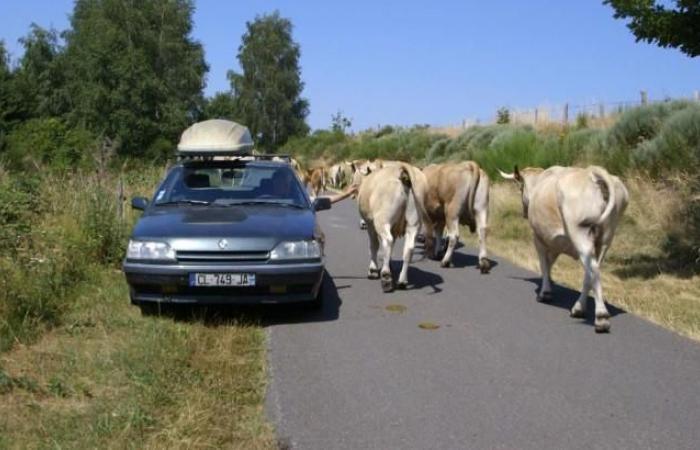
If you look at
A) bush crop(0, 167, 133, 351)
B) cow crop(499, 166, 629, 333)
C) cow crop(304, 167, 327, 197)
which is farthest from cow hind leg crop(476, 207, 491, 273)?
cow crop(304, 167, 327, 197)

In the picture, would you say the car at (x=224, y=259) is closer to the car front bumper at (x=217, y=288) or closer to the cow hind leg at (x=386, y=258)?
the car front bumper at (x=217, y=288)

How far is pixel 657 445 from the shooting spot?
481cm

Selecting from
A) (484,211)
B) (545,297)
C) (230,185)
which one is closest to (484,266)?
(484,211)

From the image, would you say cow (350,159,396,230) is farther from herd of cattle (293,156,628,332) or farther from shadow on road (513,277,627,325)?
shadow on road (513,277,627,325)

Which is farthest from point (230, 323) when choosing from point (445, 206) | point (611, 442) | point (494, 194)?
point (494, 194)

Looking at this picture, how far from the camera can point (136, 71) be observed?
178 ft

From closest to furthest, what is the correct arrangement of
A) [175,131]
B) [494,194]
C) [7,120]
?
[494,194], [7,120], [175,131]

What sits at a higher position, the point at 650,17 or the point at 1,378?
the point at 650,17

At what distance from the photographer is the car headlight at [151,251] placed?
25.5 ft

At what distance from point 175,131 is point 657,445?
53.5m

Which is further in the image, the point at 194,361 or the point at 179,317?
the point at 179,317

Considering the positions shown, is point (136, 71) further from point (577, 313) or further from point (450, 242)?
point (577, 313)

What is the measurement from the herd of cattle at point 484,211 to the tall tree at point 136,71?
40178mm

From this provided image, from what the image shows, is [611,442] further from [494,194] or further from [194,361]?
[494,194]
